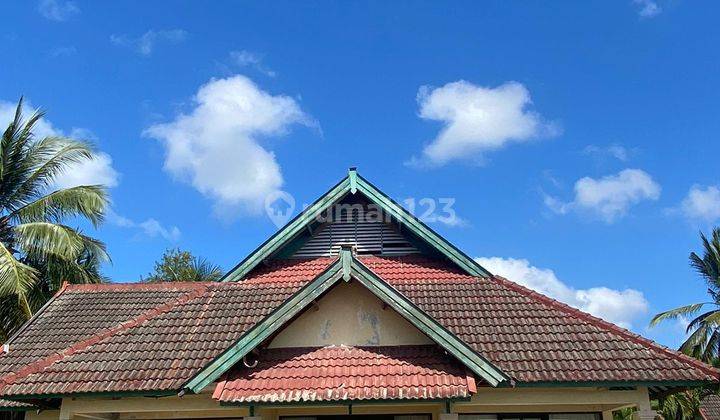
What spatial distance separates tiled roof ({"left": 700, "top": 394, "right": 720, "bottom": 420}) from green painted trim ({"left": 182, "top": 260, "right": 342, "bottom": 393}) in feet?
111

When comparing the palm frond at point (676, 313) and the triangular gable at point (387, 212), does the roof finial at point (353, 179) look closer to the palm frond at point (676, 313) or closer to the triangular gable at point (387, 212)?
the triangular gable at point (387, 212)

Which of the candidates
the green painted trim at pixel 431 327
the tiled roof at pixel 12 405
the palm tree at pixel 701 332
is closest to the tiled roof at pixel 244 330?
the tiled roof at pixel 12 405

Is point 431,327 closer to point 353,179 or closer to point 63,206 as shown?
point 353,179

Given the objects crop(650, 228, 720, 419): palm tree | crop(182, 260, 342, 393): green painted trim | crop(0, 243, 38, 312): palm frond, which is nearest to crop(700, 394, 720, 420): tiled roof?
crop(650, 228, 720, 419): palm tree

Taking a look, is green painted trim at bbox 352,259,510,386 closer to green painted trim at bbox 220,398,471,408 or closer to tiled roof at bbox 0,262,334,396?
green painted trim at bbox 220,398,471,408

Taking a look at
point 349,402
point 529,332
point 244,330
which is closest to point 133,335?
point 244,330

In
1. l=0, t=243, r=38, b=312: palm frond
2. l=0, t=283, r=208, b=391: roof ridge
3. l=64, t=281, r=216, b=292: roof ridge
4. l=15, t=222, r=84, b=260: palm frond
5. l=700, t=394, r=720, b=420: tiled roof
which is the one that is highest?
l=15, t=222, r=84, b=260: palm frond

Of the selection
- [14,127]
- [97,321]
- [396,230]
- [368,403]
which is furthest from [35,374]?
[14,127]

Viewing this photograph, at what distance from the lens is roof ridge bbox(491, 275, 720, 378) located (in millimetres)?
9509

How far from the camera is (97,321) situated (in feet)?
40.4

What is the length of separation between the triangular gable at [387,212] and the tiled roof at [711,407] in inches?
1192

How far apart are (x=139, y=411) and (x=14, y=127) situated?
42.6ft

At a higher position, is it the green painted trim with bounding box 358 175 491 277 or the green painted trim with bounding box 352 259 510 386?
the green painted trim with bounding box 358 175 491 277

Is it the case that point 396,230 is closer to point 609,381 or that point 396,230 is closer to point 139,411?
point 609,381
